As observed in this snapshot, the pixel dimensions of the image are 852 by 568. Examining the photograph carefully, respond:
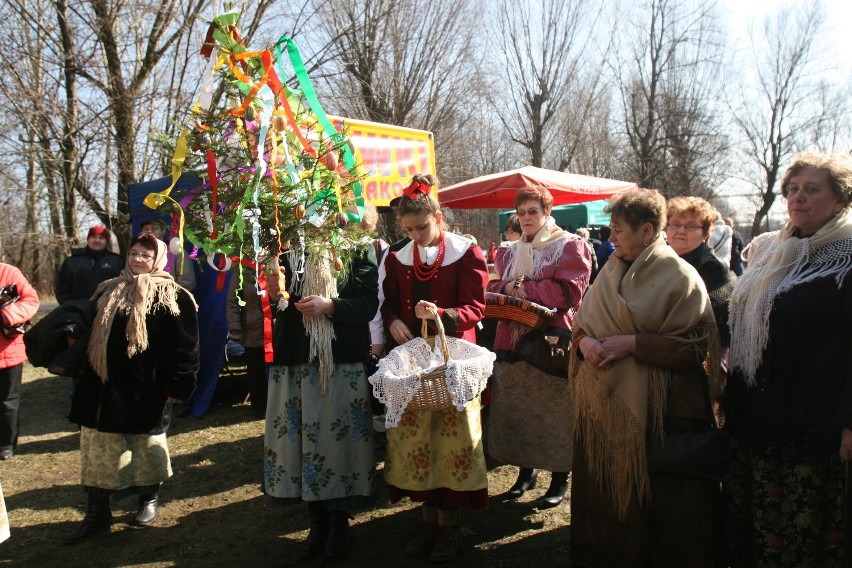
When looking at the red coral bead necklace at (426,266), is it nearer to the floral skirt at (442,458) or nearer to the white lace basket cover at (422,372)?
the white lace basket cover at (422,372)

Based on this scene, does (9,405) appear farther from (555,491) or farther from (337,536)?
(555,491)

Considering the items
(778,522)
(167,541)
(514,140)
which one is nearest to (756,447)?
(778,522)

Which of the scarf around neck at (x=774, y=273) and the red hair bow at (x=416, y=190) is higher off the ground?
the red hair bow at (x=416, y=190)

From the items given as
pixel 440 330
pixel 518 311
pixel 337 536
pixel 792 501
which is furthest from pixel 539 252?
pixel 337 536

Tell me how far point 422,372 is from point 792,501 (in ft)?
5.29

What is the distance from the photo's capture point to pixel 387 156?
737 centimetres

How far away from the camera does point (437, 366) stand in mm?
2986

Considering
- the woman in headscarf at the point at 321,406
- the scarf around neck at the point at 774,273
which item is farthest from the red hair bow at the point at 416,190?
the scarf around neck at the point at 774,273

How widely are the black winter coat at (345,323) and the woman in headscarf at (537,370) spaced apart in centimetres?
96

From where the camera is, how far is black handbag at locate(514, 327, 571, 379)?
364 centimetres

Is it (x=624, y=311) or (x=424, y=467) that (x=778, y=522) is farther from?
(x=424, y=467)

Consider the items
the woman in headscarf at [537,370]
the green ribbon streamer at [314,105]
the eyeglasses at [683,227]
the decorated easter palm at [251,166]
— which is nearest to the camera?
the decorated easter palm at [251,166]

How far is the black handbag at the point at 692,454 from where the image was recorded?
2432mm

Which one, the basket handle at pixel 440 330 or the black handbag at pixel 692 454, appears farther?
the basket handle at pixel 440 330
